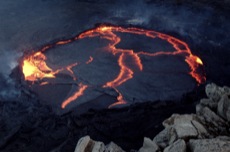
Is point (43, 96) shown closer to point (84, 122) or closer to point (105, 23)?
point (84, 122)

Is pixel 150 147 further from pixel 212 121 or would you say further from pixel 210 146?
pixel 212 121

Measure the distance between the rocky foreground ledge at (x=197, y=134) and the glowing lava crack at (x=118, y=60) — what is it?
200cm

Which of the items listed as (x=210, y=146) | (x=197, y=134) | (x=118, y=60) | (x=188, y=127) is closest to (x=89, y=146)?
(x=188, y=127)

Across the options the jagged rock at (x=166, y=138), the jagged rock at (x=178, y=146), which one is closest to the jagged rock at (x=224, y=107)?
the jagged rock at (x=166, y=138)

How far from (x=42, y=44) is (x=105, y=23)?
8.20 ft

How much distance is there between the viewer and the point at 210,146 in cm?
498

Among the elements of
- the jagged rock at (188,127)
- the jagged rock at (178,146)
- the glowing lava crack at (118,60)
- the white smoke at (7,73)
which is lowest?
the white smoke at (7,73)

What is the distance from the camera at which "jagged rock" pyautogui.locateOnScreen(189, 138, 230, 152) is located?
4883 millimetres

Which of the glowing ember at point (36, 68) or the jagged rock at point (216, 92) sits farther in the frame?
the glowing ember at point (36, 68)

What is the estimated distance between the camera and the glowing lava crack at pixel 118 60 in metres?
8.70

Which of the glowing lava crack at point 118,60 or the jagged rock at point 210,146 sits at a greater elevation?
Result: the jagged rock at point 210,146

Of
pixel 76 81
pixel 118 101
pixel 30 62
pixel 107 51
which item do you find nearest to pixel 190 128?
pixel 118 101

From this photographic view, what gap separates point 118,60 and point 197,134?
4.30 metres

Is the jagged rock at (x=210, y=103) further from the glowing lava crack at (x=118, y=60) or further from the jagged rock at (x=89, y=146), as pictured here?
the jagged rock at (x=89, y=146)
